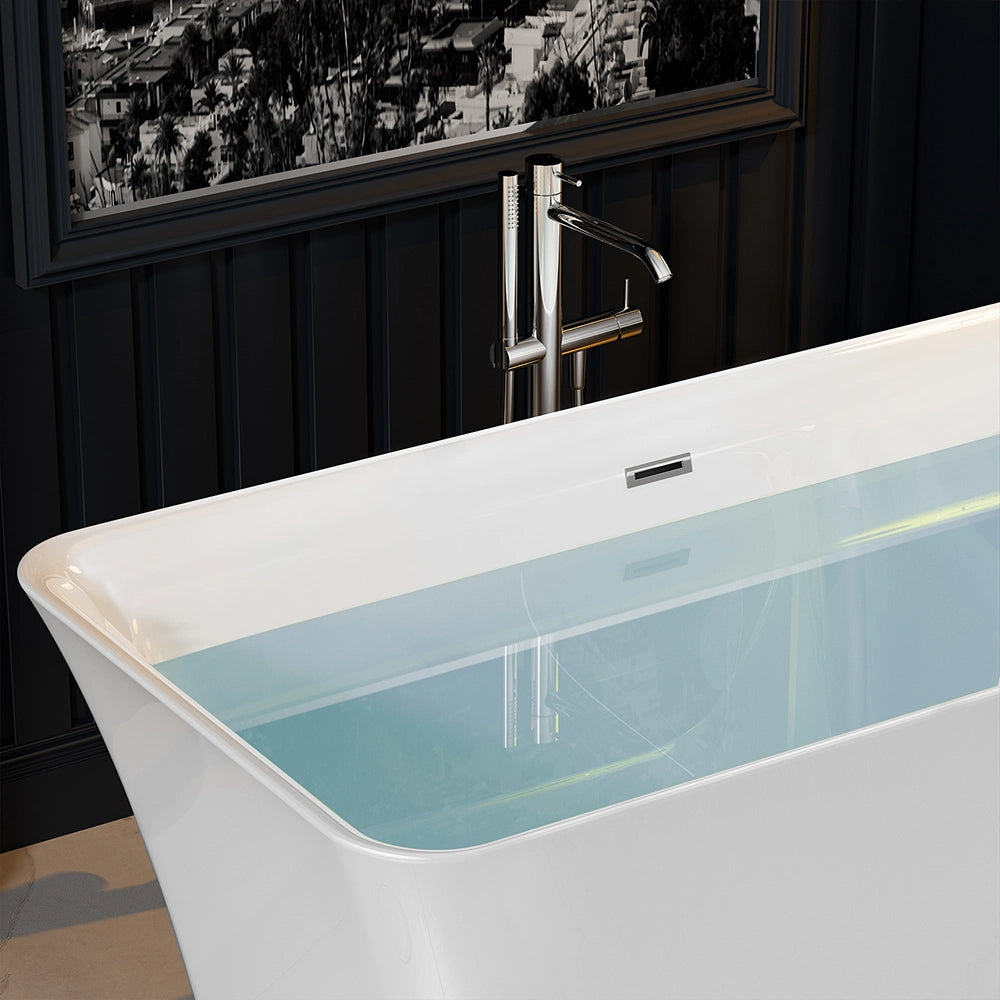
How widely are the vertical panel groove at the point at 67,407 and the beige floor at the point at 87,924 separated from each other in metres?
0.47

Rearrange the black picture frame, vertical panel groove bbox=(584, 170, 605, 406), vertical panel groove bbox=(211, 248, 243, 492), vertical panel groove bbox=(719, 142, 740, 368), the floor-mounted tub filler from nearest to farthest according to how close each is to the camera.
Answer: the floor-mounted tub filler
the black picture frame
vertical panel groove bbox=(211, 248, 243, 492)
vertical panel groove bbox=(584, 170, 605, 406)
vertical panel groove bbox=(719, 142, 740, 368)

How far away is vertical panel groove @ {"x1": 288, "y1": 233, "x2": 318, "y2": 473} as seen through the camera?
2.21 meters

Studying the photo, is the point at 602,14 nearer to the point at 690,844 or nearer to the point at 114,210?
the point at 114,210

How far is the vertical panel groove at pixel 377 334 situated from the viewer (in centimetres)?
226

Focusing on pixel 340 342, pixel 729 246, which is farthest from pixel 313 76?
pixel 729 246

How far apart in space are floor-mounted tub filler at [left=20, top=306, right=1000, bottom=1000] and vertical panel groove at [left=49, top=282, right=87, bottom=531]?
0.43 m

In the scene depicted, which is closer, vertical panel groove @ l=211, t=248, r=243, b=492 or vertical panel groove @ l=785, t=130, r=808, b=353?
vertical panel groove @ l=211, t=248, r=243, b=492

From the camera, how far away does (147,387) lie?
216 cm

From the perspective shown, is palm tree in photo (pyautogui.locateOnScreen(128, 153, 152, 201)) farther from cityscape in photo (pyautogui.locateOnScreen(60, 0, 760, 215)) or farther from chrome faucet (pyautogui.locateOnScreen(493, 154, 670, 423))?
chrome faucet (pyautogui.locateOnScreen(493, 154, 670, 423))

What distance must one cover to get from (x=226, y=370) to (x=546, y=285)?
0.47 meters

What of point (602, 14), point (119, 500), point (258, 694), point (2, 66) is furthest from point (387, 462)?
point (602, 14)

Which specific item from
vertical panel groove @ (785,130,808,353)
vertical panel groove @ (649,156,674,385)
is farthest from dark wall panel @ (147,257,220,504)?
vertical panel groove @ (785,130,808,353)

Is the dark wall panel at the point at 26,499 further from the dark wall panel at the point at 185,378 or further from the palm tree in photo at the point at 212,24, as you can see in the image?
the palm tree in photo at the point at 212,24

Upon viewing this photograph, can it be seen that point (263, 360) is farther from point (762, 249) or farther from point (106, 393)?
point (762, 249)
